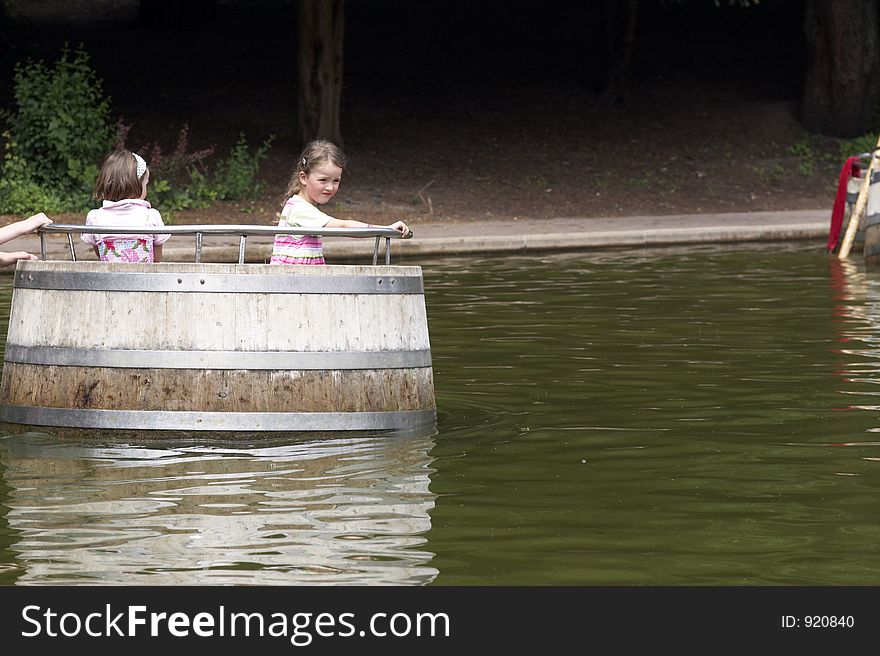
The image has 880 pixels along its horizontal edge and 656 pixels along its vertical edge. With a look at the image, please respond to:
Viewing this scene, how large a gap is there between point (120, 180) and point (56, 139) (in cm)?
1522

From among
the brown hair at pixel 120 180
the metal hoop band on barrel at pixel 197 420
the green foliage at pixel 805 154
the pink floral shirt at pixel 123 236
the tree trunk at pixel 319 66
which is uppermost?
the tree trunk at pixel 319 66

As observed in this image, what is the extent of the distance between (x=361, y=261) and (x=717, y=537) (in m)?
13.0

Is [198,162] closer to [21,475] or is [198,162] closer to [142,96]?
[142,96]

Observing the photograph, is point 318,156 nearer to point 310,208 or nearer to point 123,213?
point 310,208

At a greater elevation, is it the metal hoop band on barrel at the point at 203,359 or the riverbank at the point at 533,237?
the riverbank at the point at 533,237

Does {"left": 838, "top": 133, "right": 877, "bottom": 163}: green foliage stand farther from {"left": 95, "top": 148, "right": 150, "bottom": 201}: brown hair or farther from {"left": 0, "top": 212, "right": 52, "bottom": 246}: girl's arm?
{"left": 0, "top": 212, "right": 52, "bottom": 246}: girl's arm

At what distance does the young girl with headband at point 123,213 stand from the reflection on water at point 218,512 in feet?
3.56

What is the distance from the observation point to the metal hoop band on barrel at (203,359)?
8.46 meters

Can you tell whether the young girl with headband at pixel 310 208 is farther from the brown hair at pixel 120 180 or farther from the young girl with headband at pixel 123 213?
the brown hair at pixel 120 180

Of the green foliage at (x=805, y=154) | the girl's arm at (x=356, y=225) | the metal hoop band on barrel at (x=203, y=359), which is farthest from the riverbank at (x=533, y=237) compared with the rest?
the metal hoop band on barrel at (x=203, y=359)

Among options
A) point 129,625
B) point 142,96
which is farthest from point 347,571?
point 142,96

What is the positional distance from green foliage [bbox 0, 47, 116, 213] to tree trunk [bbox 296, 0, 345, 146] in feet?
11.0

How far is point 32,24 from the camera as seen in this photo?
36031mm

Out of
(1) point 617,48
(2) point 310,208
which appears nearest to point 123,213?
(2) point 310,208
